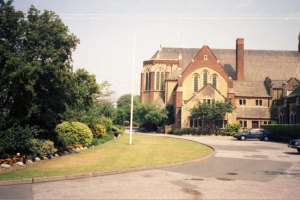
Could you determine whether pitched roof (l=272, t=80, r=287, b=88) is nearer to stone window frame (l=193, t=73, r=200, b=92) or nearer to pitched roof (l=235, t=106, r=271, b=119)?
pitched roof (l=235, t=106, r=271, b=119)

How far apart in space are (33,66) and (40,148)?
15.0 feet

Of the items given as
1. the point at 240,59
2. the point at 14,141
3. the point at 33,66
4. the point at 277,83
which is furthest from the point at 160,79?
the point at 14,141

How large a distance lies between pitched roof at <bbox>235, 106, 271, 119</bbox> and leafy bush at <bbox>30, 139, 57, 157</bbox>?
44.1 meters

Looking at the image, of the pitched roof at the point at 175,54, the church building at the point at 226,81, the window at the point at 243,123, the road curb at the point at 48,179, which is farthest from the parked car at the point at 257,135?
the pitched roof at the point at 175,54

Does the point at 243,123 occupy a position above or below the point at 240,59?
below

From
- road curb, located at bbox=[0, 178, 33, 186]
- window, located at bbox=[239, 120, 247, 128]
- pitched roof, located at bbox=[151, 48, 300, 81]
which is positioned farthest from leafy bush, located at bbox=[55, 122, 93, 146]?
pitched roof, located at bbox=[151, 48, 300, 81]

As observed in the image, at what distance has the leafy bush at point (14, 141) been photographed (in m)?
14.9

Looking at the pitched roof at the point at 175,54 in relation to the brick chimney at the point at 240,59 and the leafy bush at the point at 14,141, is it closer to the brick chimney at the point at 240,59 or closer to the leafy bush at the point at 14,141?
the brick chimney at the point at 240,59

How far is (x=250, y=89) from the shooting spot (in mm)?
59188

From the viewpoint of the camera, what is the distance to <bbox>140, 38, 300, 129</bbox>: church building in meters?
54.0

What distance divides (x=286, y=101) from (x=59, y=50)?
138ft

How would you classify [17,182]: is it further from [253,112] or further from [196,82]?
[253,112]

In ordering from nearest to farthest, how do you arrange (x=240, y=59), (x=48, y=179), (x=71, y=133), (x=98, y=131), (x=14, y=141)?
(x=48, y=179) → (x=14, y=141) → (x=71, y=133) → (x=98, y=131) → (x=240, y=59)

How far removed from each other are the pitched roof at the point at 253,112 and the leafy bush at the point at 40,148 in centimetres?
4414
